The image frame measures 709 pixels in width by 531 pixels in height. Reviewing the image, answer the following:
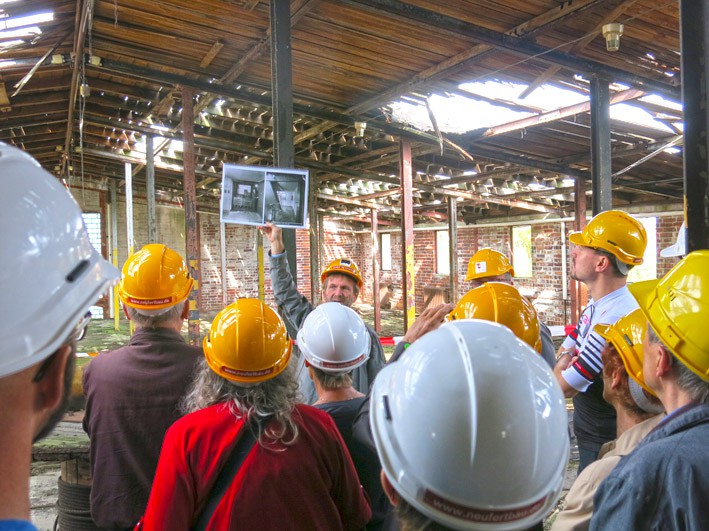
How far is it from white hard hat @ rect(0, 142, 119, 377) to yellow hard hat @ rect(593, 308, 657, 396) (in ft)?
6.82

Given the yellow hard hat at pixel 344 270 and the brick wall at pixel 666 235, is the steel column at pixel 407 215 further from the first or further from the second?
the brick wall at pixel 666 235

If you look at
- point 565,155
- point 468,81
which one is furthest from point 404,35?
point 565,155

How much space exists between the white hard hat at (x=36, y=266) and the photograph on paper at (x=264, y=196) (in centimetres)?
282

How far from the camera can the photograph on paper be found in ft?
12.6

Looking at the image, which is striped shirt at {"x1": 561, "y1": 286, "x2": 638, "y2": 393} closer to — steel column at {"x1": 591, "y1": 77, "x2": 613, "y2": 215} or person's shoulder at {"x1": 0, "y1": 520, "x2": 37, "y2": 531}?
person's shoulder at {"x1": 0, "y1": 520, "x2": 37, "y2": 531}

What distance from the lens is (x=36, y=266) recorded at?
96 cm

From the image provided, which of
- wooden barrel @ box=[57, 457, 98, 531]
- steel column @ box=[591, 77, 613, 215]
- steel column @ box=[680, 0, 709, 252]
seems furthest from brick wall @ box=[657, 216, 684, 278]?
wooden barrel @ box=[57, 457, 98, 531]

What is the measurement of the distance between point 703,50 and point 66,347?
9.90ft

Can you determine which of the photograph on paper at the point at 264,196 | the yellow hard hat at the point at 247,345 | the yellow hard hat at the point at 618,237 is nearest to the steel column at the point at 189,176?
the photograph on paper at the point at 264,196

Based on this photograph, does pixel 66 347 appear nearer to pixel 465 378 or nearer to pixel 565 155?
pixel 465 378

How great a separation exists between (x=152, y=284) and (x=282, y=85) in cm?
241

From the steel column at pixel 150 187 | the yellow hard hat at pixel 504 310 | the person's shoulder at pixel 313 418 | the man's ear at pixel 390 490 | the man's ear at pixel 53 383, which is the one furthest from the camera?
the steel column at pixel 150 187

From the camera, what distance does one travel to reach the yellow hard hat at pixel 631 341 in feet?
7.54

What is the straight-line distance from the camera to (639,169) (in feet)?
38.3
